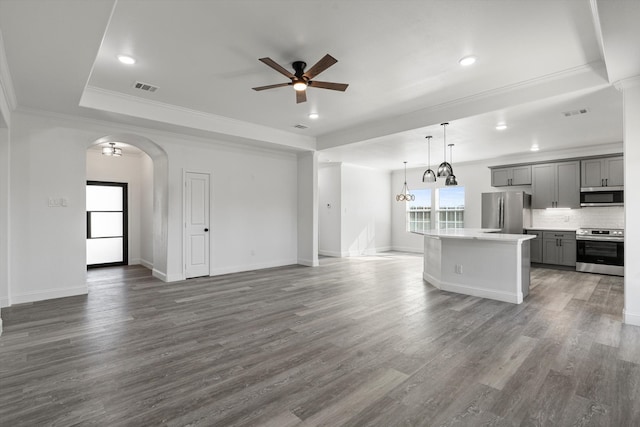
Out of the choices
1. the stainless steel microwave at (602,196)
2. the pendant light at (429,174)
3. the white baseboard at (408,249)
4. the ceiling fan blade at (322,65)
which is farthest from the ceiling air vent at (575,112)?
the white baseboard at (408,249)

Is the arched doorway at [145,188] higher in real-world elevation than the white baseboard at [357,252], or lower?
higher

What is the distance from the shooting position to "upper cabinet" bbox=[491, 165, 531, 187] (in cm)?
807

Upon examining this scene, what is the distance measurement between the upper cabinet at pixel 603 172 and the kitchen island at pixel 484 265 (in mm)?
3552

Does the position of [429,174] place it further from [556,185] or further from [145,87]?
[145,87]

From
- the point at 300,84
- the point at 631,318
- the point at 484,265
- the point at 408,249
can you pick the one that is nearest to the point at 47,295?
the point at 300,84

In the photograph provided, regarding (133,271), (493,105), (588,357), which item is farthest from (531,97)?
(133,271)

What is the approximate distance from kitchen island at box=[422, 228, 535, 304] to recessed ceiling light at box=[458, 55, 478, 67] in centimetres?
235

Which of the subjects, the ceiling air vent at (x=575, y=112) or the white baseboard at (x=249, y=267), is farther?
the white baseboard at (x=249, y=267)

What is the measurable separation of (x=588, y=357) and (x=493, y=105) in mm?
3317

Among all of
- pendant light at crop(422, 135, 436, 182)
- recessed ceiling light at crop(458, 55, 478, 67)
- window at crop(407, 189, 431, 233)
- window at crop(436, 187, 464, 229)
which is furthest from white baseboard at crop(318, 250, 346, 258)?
recessed ceiling light at crop(458, 55, 478, 67)

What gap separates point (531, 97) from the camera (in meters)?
4.24

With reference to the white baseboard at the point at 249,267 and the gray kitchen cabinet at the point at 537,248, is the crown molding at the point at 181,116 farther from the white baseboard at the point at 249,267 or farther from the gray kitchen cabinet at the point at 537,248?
the gray kitchen cabinet at the point at 537,248

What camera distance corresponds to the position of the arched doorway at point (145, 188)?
20.5 ft

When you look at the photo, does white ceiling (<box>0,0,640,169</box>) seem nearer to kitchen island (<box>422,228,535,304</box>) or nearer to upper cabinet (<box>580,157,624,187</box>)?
upper cabinet (<box>580,157,624,187</box>)
